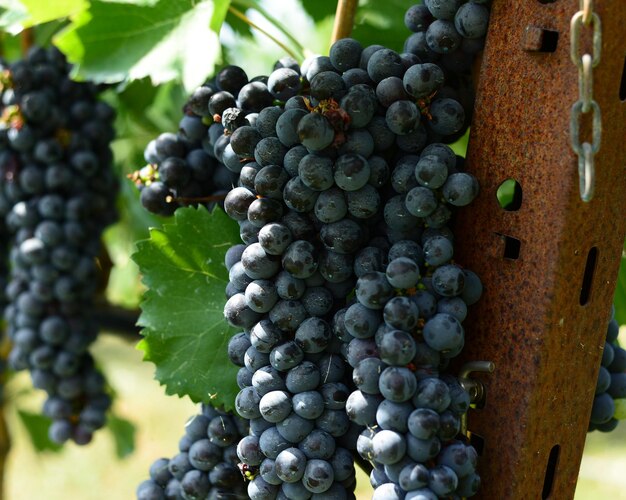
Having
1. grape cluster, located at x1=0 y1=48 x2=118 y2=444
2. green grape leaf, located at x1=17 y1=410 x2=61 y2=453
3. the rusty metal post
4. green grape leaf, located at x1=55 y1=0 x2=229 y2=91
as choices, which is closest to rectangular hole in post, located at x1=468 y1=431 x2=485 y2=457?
the rusty metal post

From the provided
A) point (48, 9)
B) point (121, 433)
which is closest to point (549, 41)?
point (48, 9)

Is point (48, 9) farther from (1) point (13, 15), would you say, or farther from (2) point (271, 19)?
(2) point (271, 19)

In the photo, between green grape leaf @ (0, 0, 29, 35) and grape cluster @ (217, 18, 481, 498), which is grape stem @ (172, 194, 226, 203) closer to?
grape cluster @ (217, 18, 481, 498)

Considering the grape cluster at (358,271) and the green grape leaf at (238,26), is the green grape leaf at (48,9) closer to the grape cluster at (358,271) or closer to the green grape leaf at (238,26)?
the green grape leaf at (238,26)

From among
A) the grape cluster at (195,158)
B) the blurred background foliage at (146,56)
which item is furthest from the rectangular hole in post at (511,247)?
the blurred background foliage at (146,56)

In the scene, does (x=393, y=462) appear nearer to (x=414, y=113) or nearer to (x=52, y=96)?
(x=414, y=113)
